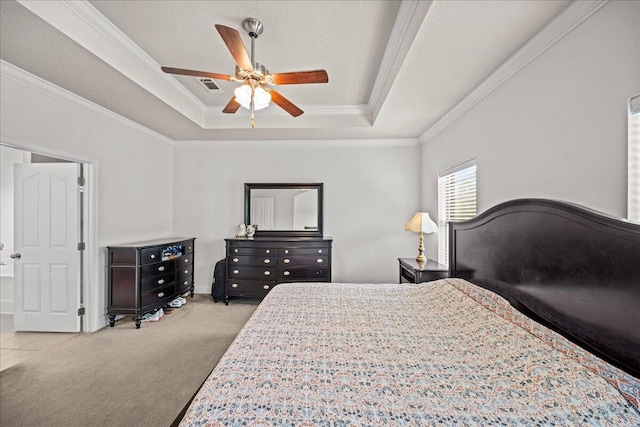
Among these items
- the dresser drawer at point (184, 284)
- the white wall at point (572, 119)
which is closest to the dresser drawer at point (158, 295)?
the dresser drawer at point (184, 284)

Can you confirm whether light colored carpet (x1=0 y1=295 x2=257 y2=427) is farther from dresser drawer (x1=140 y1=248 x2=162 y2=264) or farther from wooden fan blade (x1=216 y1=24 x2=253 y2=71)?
wooden fan blade (x1=216 y1=24 x2=253 y2=71)

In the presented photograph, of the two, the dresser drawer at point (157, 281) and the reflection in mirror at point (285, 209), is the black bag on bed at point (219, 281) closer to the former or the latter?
the dresser drawer at point (157, 281)

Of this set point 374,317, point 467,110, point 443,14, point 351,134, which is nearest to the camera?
point 443,14

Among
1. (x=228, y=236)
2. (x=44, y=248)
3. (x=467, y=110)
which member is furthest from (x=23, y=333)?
(x=467, y=110)

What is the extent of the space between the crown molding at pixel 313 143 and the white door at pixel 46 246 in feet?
5.94

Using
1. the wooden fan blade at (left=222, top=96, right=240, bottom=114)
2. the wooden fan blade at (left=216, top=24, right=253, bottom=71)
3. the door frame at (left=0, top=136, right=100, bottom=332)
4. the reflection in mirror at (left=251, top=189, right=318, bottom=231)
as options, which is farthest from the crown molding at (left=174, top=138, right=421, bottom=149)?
the wooden fan blade at (left=216, top=24, right=253, bottom=71)

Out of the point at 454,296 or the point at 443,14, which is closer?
the point at 443,14

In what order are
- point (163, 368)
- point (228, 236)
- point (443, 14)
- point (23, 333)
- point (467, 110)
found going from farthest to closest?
point (228, 236), point (23, 333), point (467, 110), point (163, 368), point (443, 14)

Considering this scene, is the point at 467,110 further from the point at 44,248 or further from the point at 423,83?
the point at 44,248

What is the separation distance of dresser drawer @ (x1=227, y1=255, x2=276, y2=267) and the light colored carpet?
2.93 feet

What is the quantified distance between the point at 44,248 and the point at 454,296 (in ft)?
14.0

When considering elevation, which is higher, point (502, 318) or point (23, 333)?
point (502, 318)

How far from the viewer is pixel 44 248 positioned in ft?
10.1

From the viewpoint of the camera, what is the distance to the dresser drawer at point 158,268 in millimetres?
3311
